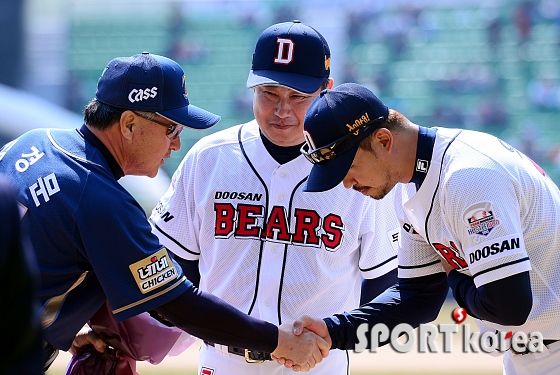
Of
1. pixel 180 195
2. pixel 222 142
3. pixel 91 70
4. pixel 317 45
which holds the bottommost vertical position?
pixel 91 70

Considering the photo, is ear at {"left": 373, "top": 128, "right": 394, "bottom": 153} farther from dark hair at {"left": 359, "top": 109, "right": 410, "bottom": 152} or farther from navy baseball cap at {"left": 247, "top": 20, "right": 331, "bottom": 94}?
navy baseball cap at {"left": 247, "top": 20, "right": 331, "bottom": 94}

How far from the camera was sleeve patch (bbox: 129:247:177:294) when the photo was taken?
9.30ft

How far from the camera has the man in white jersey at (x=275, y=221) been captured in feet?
11.5

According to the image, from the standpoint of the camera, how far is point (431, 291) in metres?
3.41

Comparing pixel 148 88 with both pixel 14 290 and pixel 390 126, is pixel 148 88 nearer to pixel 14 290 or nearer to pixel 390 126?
pixel 390 126

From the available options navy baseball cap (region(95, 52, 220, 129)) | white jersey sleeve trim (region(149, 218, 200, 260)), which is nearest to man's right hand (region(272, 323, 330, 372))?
white jersey sleeve trim (region(149, 218, 200, 260))

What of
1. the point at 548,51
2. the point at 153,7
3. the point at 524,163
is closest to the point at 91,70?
the point at 153,7

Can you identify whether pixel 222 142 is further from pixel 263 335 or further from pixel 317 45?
pixel 263 335

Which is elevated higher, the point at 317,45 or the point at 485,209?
the point at 317,45

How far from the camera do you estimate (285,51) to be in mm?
3641

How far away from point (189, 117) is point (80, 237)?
0.70 m

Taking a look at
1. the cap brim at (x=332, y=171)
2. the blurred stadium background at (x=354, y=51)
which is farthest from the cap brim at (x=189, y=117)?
the blurred stadium background at (x=354, y=51)

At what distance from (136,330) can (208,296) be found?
1.29ft

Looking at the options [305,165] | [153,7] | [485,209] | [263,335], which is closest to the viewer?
[485,209]
